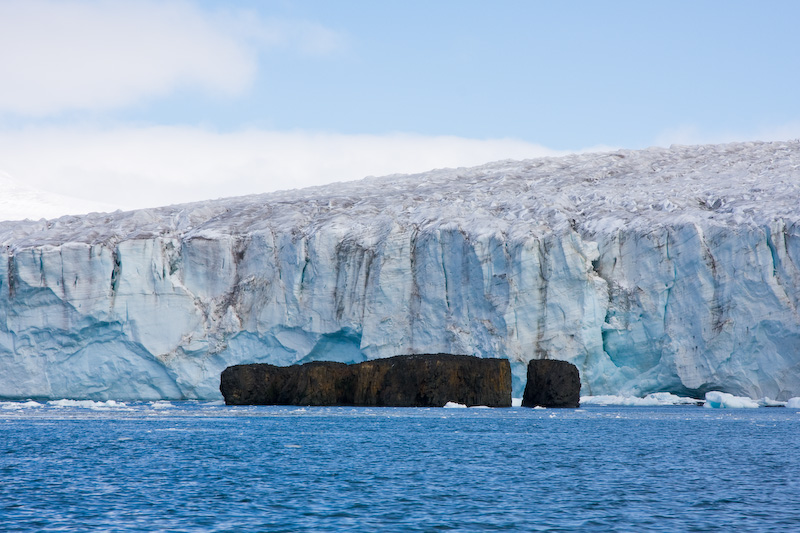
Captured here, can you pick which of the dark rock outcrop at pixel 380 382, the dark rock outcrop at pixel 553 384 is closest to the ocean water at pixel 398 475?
the dark rock outcrop at pixel 553 384

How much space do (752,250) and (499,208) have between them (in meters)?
10.6

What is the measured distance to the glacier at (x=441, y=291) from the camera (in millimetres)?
31844

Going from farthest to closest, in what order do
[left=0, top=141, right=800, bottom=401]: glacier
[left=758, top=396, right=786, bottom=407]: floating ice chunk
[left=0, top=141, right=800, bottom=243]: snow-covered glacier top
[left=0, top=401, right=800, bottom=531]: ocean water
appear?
[left=0, top=141, right=800, bottom=243]: snow-covered glacier top < [left=0, top=141, right=800, bottom=401]: glacier < [left=758, top=396, right=786, bottom=407]: floating ice chunk < [left=0, top=401, right=800, bottom=531]: ocean water

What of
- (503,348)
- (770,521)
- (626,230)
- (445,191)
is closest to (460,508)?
(770,521)

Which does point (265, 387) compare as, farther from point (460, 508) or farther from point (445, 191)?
point (460, 508)

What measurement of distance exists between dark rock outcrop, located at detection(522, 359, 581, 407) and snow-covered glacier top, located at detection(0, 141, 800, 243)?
609 centimetres

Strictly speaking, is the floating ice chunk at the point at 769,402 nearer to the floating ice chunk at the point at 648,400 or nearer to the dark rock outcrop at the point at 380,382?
the floating ice chunk at the point at 648,400

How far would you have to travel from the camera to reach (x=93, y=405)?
3303 cm

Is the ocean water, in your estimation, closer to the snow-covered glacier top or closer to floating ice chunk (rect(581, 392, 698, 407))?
floating ice chunk (rect(581, 392, 698, 407))

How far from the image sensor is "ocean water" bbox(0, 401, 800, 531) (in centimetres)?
1069

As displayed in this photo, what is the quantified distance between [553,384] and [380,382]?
6.10 m

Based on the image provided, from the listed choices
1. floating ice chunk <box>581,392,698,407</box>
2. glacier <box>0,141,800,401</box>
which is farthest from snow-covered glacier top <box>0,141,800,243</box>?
floating ice chunk <box>581,392,698,407</box>

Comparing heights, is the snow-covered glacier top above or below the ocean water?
above

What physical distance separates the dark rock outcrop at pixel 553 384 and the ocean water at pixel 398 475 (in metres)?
5.36
